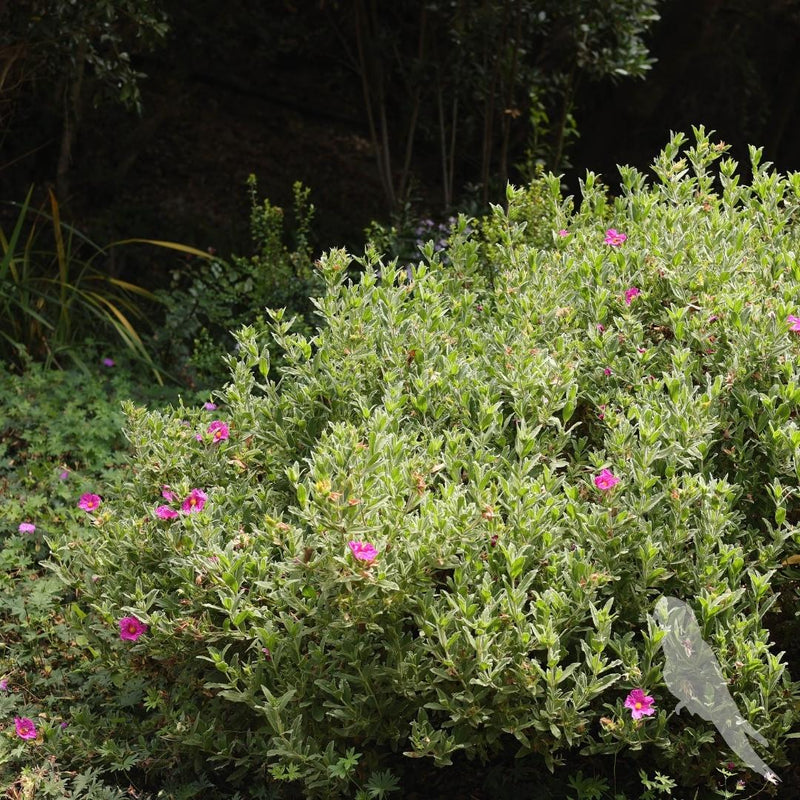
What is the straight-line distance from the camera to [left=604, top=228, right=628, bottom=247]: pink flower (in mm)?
3273

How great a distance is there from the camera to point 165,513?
2.71 metres

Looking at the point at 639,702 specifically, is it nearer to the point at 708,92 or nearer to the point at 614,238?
the point at 614,238

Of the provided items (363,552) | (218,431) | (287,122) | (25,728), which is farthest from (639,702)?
(287,122)

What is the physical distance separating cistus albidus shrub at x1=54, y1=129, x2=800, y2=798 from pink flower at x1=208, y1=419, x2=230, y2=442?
1.2 inches

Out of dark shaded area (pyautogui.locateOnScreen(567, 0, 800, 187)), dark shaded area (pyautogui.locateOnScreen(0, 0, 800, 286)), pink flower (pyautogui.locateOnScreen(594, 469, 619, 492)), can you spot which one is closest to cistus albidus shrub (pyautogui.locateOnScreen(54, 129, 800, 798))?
pink flower (pyautogui.locateOnScreen(594, 469, 619, 492))

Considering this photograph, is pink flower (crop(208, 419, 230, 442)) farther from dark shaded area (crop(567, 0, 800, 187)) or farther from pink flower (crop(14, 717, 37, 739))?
dark shaded area (crop(567, 0, 800, 187))

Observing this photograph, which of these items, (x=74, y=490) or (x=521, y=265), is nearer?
(x=521, y=265)

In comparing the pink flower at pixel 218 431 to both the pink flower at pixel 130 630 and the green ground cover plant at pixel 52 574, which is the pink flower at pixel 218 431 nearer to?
the green ground cover plant at pixel 52 574

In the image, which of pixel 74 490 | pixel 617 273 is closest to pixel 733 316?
pixel 617 273

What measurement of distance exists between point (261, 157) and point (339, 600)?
7.87 meters

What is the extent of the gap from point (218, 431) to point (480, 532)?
996mm

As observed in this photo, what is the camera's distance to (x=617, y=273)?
3.10 m

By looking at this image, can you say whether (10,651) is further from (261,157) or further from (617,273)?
(261,157)

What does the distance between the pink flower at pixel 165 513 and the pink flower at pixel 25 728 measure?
33.1 inches
